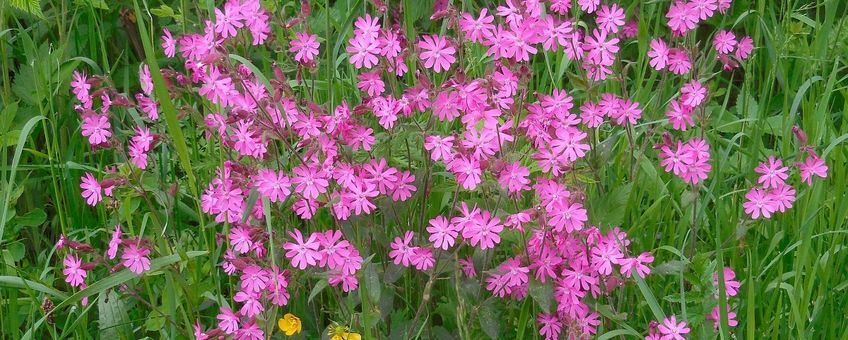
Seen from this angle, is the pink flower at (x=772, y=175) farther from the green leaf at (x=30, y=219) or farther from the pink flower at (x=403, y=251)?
the green leaf at (x=30, y=219)

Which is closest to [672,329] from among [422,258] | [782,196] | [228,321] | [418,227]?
[782,196]

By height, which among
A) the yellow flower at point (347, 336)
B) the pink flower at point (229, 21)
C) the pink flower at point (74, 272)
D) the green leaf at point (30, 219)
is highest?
the pink flower at point (229, 21)

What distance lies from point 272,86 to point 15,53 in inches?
64.9

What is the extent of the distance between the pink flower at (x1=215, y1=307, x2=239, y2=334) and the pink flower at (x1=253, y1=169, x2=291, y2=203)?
283 millimetres

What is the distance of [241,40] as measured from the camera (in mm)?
2061

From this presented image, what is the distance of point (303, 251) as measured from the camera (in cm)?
189

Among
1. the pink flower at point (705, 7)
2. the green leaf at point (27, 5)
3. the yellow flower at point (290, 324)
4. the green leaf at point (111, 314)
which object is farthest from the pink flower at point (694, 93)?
the green leaf at point (27, 5)

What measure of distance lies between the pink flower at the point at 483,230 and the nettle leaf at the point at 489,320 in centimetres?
17

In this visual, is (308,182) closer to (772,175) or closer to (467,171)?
(467,171)

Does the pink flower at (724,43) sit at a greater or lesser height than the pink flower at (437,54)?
lesser

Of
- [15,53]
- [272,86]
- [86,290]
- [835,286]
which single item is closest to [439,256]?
[272,86]

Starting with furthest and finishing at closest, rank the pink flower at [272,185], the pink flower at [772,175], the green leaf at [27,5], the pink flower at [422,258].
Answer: the green leaf at [27,5]
the pink flower at [772,175]
the pink flower at [422,258]
the pink flower at [272,185]

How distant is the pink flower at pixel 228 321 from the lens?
2.00m

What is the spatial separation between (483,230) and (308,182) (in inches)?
11.9
